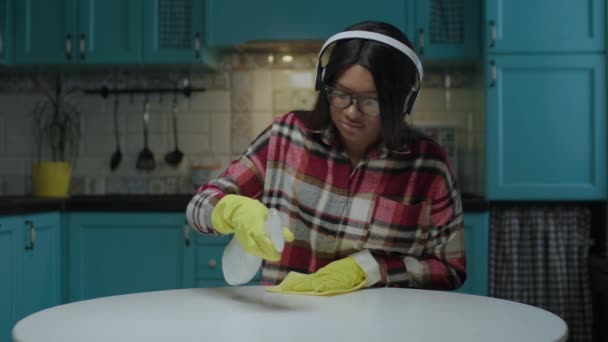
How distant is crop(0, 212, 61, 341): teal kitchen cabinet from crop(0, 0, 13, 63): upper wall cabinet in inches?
34.2

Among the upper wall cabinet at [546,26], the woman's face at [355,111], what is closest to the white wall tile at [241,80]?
the upper wall cabinet at [546,26]

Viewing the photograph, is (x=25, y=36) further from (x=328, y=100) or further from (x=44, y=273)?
(x=328, y=100)

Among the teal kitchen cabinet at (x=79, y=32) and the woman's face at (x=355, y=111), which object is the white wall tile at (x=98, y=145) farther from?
the woman's face at (x=355, y=111)

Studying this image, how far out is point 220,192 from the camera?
1747mm

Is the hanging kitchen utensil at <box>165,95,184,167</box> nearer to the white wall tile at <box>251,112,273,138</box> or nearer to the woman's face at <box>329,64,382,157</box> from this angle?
the white wall tile at <box>251,112,273,138</box>

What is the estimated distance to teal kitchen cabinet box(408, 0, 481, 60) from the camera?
3.55m

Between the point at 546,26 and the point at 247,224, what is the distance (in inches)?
91.0

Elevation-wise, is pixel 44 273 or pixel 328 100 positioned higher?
pixel 328 100

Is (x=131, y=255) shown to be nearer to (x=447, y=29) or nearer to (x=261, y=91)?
(x=261, y=91)

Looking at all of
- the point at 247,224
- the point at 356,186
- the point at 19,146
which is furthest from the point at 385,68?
the point at 19,146

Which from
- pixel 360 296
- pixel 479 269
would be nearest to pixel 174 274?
pixel 479 269

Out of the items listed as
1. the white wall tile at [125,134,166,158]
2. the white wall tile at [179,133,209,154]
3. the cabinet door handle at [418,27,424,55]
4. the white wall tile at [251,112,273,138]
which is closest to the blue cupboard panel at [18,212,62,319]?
the white wall tile at [125,134,166,158]

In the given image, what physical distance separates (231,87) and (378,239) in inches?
89.6

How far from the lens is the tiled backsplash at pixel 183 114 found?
3842 mm
